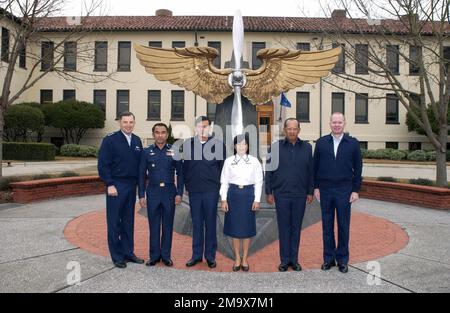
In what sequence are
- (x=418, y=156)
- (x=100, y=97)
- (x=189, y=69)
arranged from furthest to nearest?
(x=100, y=97), (x=418, y=156), (x=189, y=69)

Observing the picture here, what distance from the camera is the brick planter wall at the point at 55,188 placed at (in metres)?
9.21

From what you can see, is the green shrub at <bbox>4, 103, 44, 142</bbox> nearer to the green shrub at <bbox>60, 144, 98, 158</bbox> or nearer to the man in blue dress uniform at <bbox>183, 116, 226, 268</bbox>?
the green shrub at <bbox>60, 144, 98, 158</bbox>

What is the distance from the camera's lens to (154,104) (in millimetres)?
28828

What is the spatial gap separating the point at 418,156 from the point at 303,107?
27.3 feet

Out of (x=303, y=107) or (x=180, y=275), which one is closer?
(x=180, y=275)

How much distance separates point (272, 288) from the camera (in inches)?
160

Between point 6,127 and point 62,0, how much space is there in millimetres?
16187

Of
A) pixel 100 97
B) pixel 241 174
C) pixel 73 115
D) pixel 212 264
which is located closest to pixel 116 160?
pixel 241 174

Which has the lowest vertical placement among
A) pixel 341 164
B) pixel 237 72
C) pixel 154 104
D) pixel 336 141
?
pixel 341 164

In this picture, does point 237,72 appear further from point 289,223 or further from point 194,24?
point 194,24

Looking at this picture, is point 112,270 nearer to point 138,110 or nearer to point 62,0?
point 62,0

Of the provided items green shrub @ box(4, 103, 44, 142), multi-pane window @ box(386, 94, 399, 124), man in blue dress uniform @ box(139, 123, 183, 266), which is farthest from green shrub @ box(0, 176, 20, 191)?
multi-pane window @ box(386, 94, 399, 124)

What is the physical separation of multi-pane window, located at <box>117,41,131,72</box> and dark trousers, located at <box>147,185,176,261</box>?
25731 millimetres

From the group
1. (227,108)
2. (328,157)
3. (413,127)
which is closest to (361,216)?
(227,108)
